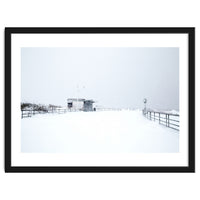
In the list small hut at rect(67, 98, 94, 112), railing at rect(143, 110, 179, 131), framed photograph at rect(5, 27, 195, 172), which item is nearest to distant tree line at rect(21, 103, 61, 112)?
framed photograph at rect(5, 27, 195, 172)

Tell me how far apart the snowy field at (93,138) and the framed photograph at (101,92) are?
0.01 meters

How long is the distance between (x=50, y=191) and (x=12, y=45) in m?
1.99

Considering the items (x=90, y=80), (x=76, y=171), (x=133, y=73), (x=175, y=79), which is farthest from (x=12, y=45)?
(x=175, y=79)

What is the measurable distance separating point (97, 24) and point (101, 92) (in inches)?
37.3

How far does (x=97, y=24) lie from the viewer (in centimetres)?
253

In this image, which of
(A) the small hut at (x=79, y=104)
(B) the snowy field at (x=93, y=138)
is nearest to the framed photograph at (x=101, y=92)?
(B) the snowy field at (x=93, y=138)

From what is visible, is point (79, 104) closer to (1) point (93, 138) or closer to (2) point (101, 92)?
(2) point (101, 92)

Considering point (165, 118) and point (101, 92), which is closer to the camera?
point (165, 118)

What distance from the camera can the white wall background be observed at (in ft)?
7.76

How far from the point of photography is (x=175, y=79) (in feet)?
8.46

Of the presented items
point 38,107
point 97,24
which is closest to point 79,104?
point 38,107

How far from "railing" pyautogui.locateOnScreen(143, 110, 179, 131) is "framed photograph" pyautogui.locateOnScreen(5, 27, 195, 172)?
0.05 ft

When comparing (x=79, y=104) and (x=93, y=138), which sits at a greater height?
(x=79, y=104)

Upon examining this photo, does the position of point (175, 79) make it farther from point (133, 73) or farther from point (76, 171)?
point (76, 171)
